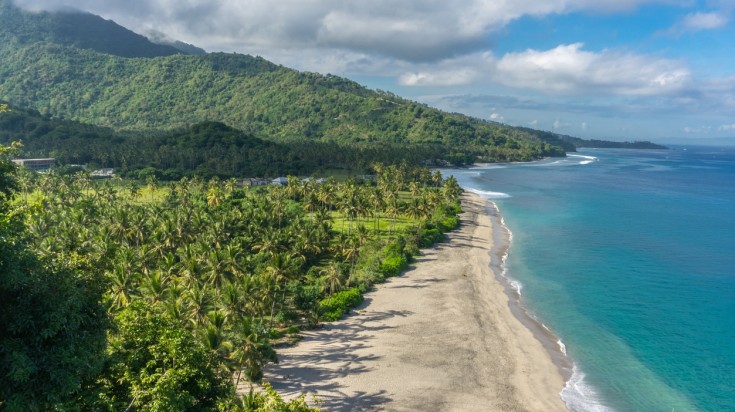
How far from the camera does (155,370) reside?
898 inches

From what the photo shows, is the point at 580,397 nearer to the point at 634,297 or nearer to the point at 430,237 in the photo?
the point at 634,297

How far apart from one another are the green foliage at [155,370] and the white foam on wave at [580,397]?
3149 centimetres

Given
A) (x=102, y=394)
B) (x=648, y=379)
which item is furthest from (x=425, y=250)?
(x=102, y=394)

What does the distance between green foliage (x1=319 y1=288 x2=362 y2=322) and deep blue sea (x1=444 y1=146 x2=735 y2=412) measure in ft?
78.2

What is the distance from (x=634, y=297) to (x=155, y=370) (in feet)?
223

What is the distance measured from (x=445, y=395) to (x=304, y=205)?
72275mm

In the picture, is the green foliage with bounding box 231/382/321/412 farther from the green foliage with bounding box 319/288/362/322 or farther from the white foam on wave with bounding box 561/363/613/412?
the green foliage with bounding box 319/288/362/322

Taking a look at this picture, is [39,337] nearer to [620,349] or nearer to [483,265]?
[620,349]

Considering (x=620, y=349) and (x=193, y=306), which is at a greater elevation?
(x=193, y=306)

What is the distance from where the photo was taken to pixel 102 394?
19578 mm

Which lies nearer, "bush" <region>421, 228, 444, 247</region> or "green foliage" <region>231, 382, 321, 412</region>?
"green foliage" <region>231, 382, 321, 412</region>

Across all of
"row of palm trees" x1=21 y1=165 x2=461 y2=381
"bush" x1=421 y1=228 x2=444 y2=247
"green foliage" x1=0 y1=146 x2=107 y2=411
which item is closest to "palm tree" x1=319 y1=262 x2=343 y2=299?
"row of palm trees" x1=21 y1=165 x2=461 y2=381

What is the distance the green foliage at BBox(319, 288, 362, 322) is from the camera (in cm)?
5741

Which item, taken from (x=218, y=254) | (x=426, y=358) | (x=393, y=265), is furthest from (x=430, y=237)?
(x=218, y=254)
